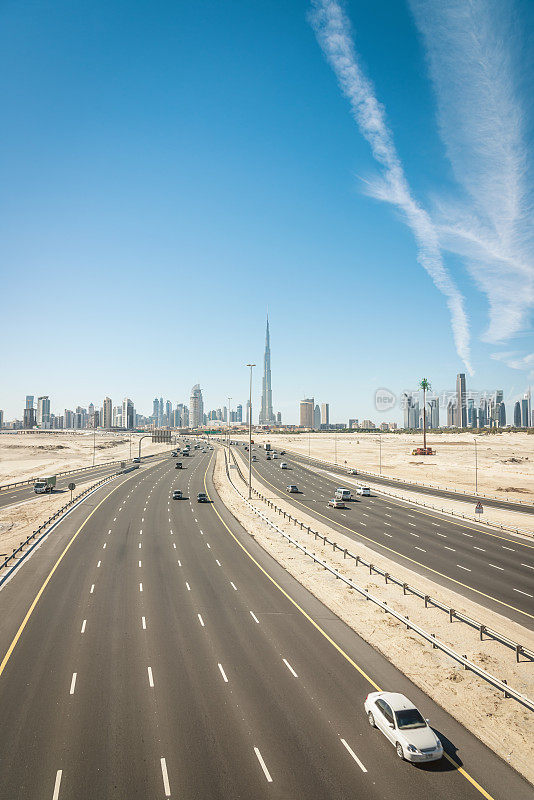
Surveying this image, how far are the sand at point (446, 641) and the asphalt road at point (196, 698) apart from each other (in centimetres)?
74

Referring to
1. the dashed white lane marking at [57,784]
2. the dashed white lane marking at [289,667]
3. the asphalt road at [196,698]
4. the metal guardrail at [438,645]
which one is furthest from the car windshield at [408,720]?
the dashed white lane marking at [57,784]

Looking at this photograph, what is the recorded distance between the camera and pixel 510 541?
40.5 m

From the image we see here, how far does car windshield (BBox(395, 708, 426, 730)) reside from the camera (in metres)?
13.3

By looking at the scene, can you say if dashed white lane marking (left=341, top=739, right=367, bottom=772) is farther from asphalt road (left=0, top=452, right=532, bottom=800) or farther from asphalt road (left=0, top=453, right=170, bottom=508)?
asphalt road (left=0, top=453, right=170, bottom=508)

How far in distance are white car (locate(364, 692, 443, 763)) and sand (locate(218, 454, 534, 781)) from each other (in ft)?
7.30

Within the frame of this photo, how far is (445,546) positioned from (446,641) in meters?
19.7

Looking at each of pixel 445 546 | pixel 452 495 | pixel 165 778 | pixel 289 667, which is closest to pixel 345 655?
pixel 289 667

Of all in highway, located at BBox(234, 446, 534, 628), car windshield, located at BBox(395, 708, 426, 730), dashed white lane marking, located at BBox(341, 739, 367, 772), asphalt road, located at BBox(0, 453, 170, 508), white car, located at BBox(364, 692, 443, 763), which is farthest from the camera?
asphalt road, located at BBox(0, 453, 170, 508)

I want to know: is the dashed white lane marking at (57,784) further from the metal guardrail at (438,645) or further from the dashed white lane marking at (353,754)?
the metal guardrail at (438,645)

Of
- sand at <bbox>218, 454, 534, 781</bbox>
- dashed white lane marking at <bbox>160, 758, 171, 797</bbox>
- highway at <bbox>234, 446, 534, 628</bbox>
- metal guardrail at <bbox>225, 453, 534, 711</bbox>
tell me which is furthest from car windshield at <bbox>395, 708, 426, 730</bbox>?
highway at <bbox>234, 446, 534, 628</bbox>

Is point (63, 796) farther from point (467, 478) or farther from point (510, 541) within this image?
point (467, 478)

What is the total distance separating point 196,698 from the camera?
51.6 feet

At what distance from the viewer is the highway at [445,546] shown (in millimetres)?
27781

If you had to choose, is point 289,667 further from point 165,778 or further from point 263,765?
point 165,778
